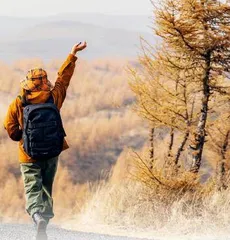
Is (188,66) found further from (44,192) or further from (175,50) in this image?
(44,192)

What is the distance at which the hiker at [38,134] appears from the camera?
6.36m

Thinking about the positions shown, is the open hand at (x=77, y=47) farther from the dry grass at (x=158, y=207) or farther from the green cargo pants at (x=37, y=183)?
the dry grass at (x=158, y=207)

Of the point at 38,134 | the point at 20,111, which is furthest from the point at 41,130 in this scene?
the point at 20,111

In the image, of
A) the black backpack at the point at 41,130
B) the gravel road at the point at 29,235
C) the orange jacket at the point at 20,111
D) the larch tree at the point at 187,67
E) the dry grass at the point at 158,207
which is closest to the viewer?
the black backpack at the point at 41,130

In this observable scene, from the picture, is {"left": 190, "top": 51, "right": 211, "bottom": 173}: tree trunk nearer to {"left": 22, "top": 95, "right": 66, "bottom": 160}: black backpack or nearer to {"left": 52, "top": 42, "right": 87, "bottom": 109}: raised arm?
{"left": 52, "top": 42, "right": 87, "bottom": 109}: raised arm

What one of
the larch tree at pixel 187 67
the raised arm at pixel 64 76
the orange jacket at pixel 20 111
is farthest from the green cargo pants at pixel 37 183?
the larch tree at pixel 187 67

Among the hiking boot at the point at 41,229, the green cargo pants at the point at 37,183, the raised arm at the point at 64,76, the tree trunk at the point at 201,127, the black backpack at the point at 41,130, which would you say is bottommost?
the tree trunk at the point at 201,127

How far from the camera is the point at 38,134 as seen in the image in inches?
250

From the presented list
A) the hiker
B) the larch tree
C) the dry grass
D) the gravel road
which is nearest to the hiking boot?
the hiker

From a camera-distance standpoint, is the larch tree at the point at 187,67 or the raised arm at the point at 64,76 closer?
the raised arm at the point at 64,76

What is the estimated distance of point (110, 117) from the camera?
40.6 metres

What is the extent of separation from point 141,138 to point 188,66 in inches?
1042

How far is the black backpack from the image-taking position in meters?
6.34

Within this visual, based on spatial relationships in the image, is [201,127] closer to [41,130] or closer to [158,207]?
[158,207]
